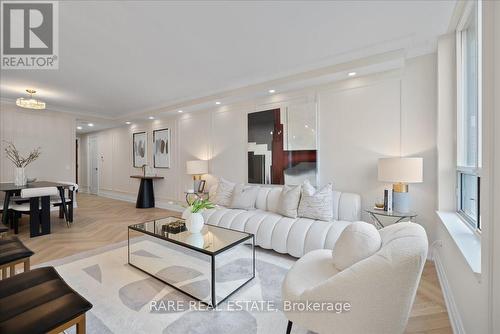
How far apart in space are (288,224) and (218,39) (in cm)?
232

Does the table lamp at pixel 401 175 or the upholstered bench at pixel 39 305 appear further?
the table lamp at pixel 401 175

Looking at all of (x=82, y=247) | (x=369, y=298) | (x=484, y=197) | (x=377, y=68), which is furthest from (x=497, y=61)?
(x=82, y=247)

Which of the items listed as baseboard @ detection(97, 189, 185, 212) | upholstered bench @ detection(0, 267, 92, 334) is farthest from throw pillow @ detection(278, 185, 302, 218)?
baseboard @ detection(97, 189, 185, 212)

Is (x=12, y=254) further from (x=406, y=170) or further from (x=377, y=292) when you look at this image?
(x=406, y=170)

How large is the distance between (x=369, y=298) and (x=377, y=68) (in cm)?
281

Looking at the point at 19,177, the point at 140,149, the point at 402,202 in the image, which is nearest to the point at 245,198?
the point at 402,202

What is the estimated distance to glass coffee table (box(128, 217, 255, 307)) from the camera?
6.50 ft

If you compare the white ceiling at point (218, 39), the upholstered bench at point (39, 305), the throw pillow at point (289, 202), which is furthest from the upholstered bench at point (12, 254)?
the throw pillow at point (289, 202)

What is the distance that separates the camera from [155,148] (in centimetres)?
607

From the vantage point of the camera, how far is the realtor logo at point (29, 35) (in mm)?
1981

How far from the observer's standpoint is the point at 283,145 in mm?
3820

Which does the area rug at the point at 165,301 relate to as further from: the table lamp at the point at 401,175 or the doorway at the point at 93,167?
the doorway at the point at 93,167

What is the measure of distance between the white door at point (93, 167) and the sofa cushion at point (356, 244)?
8.77 metres

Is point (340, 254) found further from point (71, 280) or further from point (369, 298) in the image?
point (71, 280)
